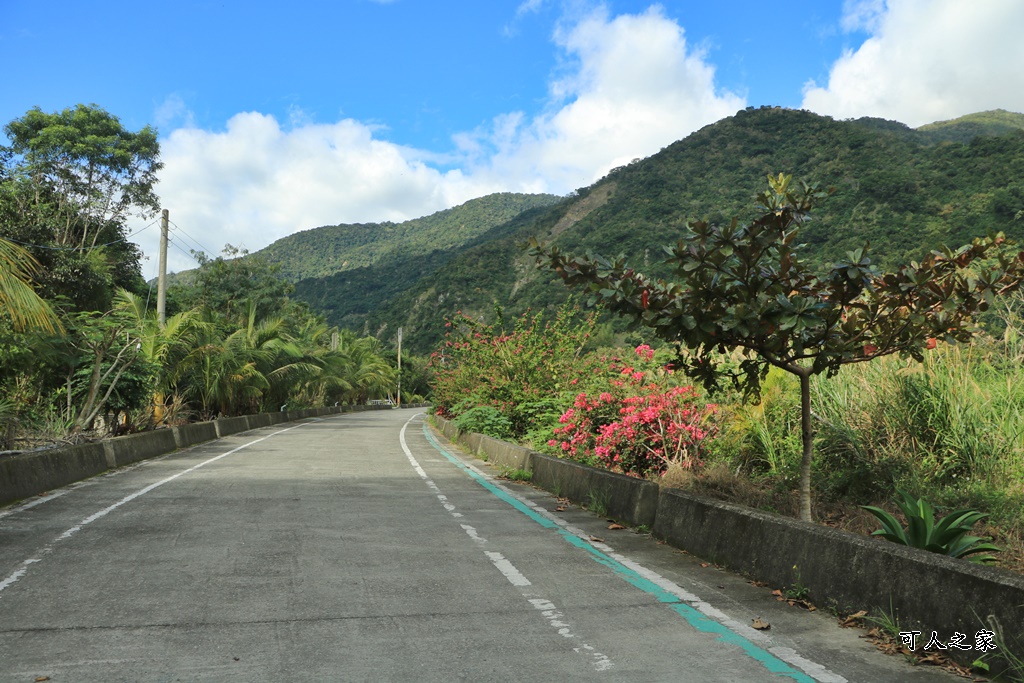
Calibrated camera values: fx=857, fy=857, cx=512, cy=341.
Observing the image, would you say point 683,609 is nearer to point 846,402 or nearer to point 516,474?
point 846,402

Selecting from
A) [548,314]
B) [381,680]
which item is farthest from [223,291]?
[381,680]

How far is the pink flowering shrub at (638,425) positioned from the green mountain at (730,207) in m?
28.4

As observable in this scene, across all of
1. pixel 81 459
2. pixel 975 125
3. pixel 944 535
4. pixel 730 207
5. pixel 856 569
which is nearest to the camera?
pixel 856 569

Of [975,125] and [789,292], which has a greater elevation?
[975,125]

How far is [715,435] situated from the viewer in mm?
10711

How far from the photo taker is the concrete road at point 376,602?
4.45 meters

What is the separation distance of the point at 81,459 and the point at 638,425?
8.78 meters

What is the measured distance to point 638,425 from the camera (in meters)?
11.6

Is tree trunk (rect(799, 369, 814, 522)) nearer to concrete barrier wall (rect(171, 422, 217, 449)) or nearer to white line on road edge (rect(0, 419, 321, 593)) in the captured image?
white line on road edge (rect(0, 419, 321, 593))

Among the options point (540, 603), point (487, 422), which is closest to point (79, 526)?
point (540, 603)

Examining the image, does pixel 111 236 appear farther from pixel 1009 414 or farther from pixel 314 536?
pixel 1009 414

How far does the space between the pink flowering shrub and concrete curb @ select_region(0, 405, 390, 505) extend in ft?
24.7

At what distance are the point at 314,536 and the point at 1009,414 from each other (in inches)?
256

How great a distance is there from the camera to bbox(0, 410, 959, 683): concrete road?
4.45 m
